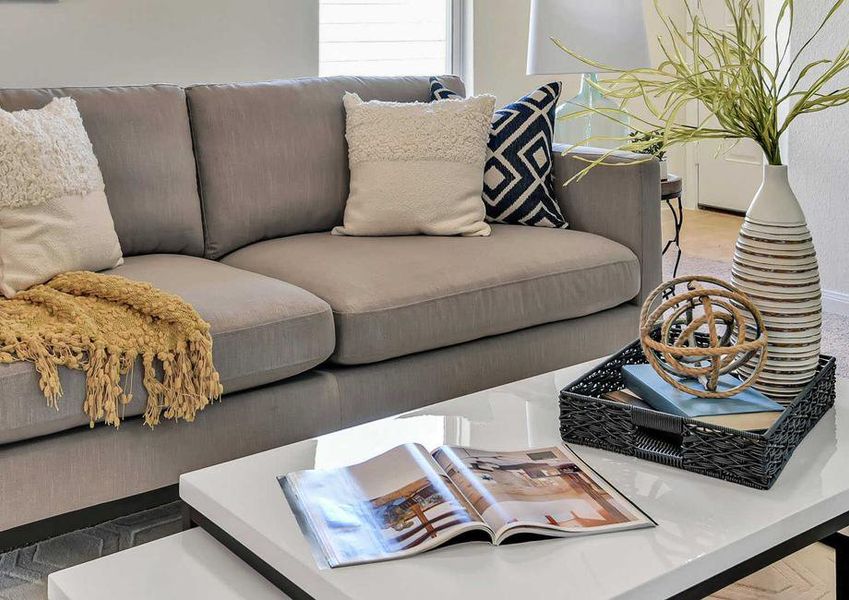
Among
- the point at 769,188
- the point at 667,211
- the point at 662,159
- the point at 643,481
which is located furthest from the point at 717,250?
the point at 643,481

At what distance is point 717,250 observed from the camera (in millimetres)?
Result: 4816

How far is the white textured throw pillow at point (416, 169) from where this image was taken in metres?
2.73

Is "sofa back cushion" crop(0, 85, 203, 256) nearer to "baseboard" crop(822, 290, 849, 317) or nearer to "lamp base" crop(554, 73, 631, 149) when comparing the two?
"lamp base" crop(554, 73, 631, 149)

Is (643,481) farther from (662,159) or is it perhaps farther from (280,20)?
(280,20)

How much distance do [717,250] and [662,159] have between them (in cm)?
171

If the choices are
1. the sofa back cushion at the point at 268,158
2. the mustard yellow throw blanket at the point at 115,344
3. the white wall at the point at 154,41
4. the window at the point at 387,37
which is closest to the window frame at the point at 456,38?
the window at the point at 387,37

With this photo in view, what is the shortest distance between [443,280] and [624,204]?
656mm

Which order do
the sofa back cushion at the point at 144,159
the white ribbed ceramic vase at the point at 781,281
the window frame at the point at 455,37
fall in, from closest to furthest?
the white ribbed ceramic vase at the point at 781,281, the sofa back cushion at the point at 144,159, the window frame at the point at 455,37

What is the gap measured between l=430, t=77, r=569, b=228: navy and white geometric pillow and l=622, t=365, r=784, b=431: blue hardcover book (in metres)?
1.27

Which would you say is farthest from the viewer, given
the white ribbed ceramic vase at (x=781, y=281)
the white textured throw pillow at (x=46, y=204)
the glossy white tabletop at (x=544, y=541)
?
the white textured throw pillow at (x=46, y=204)

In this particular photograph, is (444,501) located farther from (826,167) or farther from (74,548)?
(826,167)

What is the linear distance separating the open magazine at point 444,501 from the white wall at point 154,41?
8.51ft

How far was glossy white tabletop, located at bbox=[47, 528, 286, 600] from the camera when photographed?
1.22m

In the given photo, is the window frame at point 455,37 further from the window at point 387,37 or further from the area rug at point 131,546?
the area rug at point 131,546
